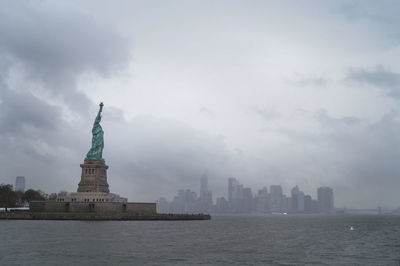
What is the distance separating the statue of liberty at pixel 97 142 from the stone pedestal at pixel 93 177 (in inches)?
84.0

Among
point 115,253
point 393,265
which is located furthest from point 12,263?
point 393,265

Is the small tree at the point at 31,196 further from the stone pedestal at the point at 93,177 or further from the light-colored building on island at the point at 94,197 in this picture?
the stone pedestal at the point at 93,177

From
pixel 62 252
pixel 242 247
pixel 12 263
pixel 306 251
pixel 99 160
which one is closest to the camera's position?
pixel 12 263

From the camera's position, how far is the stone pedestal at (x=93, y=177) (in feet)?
425

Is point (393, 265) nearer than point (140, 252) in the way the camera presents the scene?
Yes

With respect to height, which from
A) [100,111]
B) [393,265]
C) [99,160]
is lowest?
[393,265]

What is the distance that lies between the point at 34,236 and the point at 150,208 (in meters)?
66.7

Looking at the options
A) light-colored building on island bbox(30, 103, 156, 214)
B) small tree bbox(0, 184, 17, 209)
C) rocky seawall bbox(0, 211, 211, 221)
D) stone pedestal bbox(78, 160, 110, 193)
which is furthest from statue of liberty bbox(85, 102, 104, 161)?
small tree bbox(0, 184, 17, 209)

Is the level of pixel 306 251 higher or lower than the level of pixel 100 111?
lower

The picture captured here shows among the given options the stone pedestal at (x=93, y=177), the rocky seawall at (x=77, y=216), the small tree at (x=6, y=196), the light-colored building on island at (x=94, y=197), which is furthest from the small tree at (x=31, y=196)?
the stone pedestal at (x=93, y=177)

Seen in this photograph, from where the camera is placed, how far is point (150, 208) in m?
136

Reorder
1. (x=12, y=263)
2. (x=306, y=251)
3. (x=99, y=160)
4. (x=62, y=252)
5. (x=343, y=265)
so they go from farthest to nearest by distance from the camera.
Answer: (x=99, y=160), (x=306, y=251), (x=62, y=252), (x=343, y=265), (x=12, y=263)

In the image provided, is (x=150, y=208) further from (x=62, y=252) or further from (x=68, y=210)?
(x=62, y=252)

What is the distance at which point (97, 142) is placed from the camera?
137625mm
